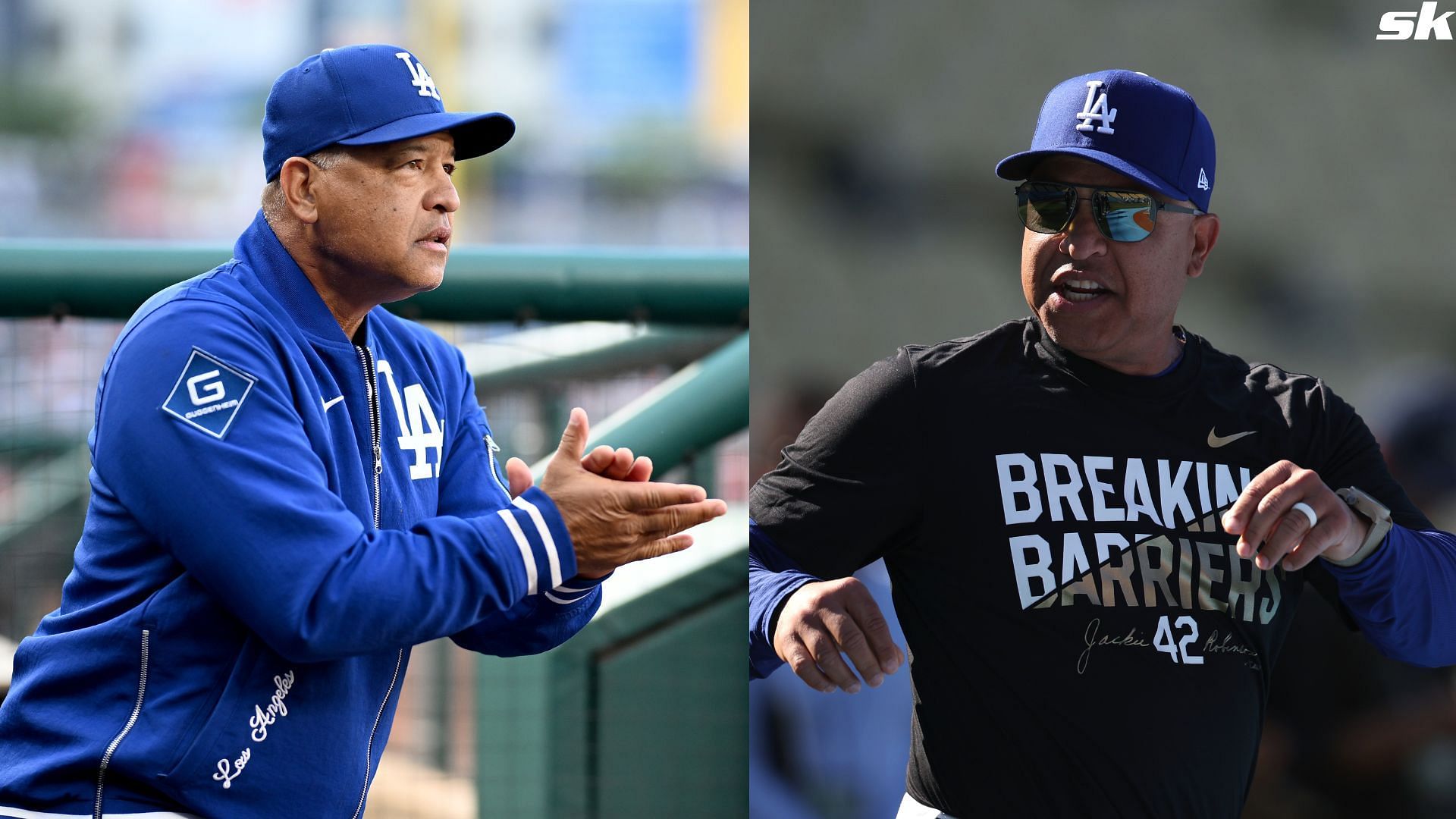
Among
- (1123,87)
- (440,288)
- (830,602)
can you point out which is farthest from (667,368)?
(1123,87)

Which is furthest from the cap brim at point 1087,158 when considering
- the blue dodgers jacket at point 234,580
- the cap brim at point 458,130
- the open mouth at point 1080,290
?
the blue dodgers jacket at point 234,580

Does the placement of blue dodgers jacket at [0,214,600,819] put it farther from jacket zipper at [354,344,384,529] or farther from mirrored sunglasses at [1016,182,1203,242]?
mirrored sunglasses at [1016,182,1203,242]

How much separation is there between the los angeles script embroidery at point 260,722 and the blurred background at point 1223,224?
0.93 meters

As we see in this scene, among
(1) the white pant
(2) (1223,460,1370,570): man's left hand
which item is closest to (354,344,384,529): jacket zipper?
(1) the white pant

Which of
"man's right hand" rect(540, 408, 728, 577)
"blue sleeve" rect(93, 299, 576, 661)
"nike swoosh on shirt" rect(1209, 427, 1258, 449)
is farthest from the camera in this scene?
"nike swoosh on shirt" rect(1209, 427, 1258, 449)

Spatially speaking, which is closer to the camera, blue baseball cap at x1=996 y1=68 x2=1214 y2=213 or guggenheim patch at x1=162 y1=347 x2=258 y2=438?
guggenheim patch at x1=162 y1=347 x2=258 y2=438

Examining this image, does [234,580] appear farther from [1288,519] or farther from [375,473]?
[1288,519]

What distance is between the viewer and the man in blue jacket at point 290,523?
1613mm

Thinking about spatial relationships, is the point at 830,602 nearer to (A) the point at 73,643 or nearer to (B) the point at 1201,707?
(B) the point at 1201,707

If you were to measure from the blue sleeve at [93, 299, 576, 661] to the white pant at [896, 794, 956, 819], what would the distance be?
93 cm

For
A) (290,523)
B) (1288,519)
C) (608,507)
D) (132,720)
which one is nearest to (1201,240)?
(1288,519)

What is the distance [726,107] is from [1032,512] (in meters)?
21.1

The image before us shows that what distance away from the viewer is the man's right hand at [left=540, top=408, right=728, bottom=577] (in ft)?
5.74
